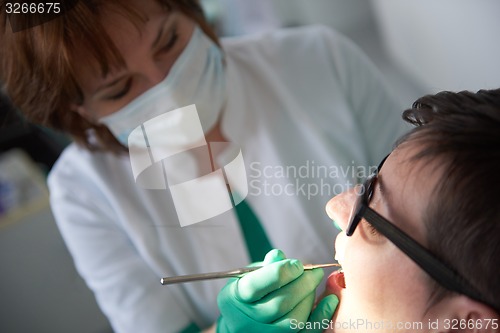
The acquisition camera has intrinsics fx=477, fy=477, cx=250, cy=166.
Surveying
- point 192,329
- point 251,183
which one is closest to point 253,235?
point 251,183

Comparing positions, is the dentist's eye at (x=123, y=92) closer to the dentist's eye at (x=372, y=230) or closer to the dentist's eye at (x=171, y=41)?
the dentist's eye at (x=171, y=41)

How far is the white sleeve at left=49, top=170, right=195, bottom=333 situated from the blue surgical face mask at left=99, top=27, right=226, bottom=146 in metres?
0.15

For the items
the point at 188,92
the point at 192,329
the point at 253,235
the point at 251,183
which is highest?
the point at 188,92

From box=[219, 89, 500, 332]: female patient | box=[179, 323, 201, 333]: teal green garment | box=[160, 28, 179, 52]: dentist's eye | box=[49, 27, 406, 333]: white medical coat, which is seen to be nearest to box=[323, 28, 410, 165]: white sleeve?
box=[49, 27, 406, 333]: white medical coat

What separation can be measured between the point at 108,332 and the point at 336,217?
0.54 meters

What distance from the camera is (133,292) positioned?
0.83 metres

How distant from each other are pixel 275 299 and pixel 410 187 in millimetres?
214

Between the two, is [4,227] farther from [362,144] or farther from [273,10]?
[273,10]

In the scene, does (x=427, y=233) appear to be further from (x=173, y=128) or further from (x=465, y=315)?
(x=173, y=128)

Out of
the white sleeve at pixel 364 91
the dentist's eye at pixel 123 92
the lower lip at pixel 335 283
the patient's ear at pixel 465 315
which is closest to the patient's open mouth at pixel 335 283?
the lower lip at pixel 335 283

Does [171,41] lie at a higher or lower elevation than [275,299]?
higher

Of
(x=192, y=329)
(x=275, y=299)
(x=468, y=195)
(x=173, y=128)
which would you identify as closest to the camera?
(x=468, y=195)

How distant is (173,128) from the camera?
2.27 ft

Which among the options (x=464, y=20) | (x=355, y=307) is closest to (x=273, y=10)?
(x=464, y=20)
